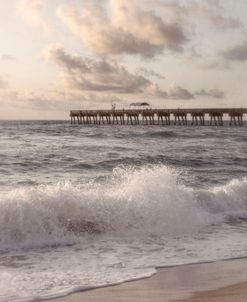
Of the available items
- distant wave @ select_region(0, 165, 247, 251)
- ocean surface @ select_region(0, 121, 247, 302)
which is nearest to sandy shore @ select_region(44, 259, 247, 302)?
ocean surface @ select_region(0, 121, 247, 302)

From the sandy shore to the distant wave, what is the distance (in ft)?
7.89

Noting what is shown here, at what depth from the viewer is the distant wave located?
7926mm

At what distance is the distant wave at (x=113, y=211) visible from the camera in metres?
7.93

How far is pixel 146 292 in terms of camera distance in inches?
200

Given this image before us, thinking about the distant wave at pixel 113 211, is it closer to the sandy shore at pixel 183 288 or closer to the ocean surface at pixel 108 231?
the ocean surface at pixel 108 231

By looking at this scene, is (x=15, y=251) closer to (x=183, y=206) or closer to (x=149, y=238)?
(x=149, y=238)

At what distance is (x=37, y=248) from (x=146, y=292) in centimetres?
264

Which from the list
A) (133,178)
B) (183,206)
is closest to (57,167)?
(133,178)

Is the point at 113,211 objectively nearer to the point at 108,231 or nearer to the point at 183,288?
the point at 108,231

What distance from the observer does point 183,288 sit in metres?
5.20

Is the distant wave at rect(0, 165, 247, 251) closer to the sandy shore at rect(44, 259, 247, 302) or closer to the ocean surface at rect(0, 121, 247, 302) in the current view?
the ocean surface at rect(0, 121, 247, 302)

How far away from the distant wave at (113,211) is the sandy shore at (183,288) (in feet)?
7.89

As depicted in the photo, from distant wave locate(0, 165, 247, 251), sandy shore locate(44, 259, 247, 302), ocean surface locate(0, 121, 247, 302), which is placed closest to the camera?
sandy shore locate(44, 259, 247, 302)

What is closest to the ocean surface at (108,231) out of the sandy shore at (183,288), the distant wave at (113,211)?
the distant wave at (113,211)
